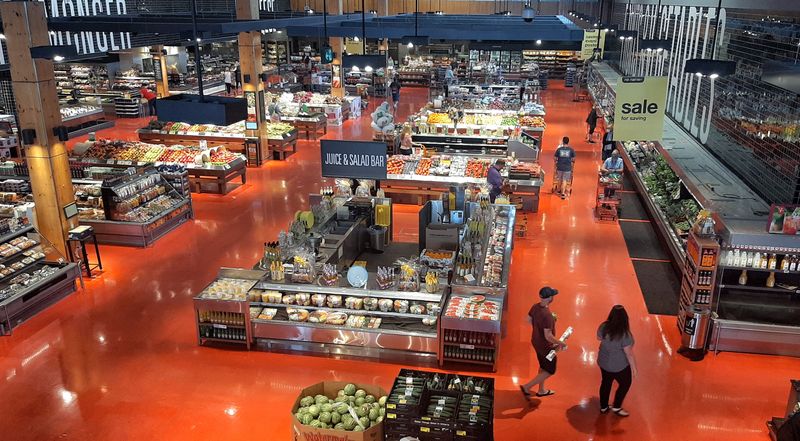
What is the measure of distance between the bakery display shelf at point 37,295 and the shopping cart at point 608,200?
982cm

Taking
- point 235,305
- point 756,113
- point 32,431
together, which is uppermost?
point 756,113

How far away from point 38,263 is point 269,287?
4.20 m

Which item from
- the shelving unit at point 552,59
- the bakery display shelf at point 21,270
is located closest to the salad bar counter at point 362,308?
the bakery display shelf at point 21,270

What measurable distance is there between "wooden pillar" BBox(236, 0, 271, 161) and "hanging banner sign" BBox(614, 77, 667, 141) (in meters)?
10.6

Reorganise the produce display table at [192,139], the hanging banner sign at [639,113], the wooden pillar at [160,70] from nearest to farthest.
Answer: the hanging banner sign at [639,113] < the produce display table at [192,139] < the wooden pillar at [160,70]

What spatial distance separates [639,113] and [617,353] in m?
4.59

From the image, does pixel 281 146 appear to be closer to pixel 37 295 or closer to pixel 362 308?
pixel 37 295

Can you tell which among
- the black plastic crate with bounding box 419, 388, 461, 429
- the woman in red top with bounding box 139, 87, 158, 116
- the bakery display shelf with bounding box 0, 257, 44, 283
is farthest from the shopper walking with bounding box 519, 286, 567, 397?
the woman in red top with bounding box 139, 87, 158, 116

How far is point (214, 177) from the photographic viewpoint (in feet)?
49.5

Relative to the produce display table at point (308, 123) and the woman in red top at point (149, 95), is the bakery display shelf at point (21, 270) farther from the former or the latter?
the woman in red top at point (149, 95)

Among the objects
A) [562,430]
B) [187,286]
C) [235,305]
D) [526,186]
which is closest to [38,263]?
[187,286]

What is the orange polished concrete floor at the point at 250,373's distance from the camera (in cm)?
647

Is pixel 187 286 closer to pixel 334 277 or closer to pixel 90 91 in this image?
pixel 334 277

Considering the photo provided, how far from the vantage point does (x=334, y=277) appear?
8281 millimetres
